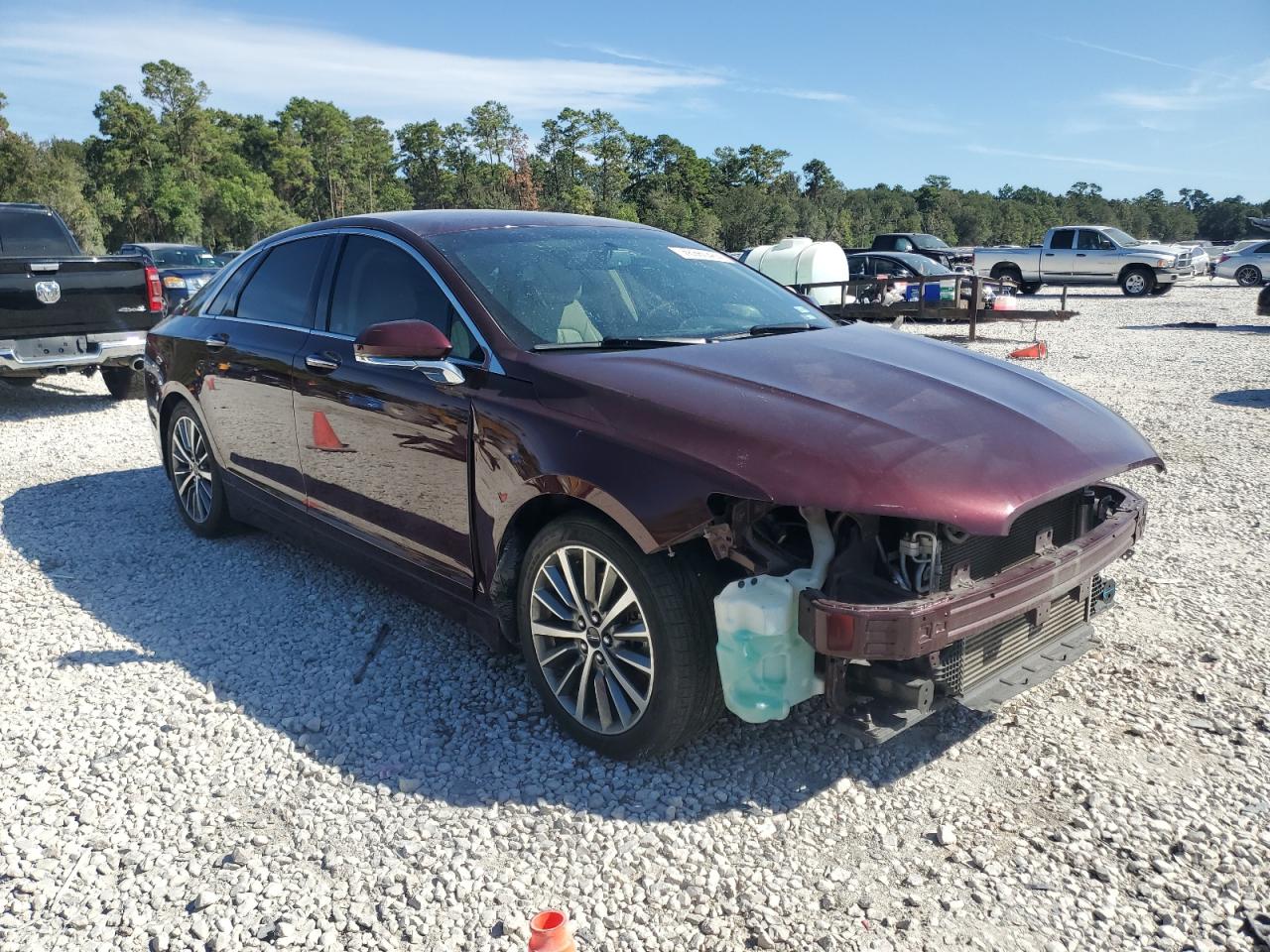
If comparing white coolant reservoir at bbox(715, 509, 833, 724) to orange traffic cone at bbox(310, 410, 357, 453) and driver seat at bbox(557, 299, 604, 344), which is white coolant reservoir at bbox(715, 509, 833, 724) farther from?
orange traffic cone at bbox(310, 410, 357, 453)

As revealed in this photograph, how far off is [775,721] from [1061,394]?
156cm

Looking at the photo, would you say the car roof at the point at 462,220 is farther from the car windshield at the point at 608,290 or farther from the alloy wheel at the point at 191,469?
the alloy wheel at the point at 191,469

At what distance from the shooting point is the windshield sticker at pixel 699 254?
434cm

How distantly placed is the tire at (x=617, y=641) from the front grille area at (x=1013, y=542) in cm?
71

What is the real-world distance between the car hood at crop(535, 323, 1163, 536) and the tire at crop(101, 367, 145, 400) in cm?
914

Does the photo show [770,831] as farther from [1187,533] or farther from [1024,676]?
[1187,533]

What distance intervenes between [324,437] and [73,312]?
671 centimetres

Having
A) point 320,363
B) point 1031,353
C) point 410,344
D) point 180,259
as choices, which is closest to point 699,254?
point 410,344

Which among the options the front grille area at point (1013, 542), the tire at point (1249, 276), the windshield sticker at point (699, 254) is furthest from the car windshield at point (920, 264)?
the front grille area at point (1013, 542)

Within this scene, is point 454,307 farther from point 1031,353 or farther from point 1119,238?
point 1119,238

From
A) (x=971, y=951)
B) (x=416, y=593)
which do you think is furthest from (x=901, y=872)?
(x=416, y=593)

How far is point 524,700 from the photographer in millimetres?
3617

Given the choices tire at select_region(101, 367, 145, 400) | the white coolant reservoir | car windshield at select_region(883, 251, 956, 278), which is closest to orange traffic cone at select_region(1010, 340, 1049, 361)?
car windshield at select_region(883, 251, 956, 278)

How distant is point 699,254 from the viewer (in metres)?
4.45
